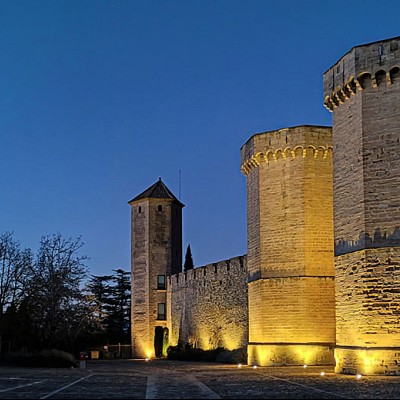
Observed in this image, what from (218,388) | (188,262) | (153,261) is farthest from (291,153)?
(188,262)

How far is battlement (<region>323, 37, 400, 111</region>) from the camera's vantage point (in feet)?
59.3

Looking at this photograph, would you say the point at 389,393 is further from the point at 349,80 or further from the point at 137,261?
the point at 137,261

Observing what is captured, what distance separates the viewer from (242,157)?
2656cm

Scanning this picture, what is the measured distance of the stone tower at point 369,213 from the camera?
17406mm

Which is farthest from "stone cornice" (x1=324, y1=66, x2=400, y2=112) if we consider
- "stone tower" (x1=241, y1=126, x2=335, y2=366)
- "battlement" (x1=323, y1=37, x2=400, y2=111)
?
"stone tower" (x1=241, y1=126, x2=335, y2=366)

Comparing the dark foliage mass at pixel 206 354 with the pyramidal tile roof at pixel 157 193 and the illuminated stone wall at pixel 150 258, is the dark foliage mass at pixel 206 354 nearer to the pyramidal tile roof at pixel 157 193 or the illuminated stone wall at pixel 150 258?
the illuminated stone wall at pixel 150 258

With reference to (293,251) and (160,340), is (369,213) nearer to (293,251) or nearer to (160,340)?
(293,251)

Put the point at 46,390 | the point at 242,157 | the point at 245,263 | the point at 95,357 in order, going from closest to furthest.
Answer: the point at 46,390 < the point at 242,157 < the point at 245,263 < the point at 95,357

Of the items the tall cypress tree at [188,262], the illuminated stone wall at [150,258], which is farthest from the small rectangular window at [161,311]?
the tall cypress tree at [188,262]

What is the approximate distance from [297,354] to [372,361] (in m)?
6.27

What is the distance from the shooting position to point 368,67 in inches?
722

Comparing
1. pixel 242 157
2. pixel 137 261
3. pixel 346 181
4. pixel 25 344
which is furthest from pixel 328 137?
pixel 137 261

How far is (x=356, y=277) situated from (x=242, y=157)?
9.34 m

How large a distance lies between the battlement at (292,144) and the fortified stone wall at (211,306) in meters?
5.44
